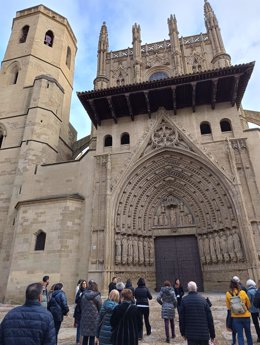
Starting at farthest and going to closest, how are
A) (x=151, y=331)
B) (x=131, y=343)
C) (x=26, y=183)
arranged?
(x=26, y=183)
(x=151, y=331)
(x=131, y=343)

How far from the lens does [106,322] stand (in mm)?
2865

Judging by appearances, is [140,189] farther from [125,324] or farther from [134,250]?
[125,324]

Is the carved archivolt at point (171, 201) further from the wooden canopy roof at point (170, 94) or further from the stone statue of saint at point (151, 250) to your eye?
the wooden canopy roof at point (170, 94)

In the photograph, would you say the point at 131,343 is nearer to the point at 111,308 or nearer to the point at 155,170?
the point at 111,308

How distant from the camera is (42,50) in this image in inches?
728

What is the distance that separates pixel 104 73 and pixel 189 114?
990cm

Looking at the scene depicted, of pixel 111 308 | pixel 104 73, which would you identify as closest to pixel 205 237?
pixel 111 308

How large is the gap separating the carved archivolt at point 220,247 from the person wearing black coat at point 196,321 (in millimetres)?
7006

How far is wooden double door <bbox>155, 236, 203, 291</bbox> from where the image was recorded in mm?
10406

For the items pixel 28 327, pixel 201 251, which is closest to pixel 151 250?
pixel 201 251

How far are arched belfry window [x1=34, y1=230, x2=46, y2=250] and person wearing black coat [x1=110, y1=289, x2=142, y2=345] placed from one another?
8.93 meters

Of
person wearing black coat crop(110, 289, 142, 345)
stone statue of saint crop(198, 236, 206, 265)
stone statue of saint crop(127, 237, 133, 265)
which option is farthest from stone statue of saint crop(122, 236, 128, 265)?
person wearing black coat crop(110, 289, 142, 345)

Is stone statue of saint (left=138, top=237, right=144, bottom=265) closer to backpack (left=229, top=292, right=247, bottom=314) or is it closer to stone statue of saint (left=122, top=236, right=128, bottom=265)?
stone statue of saint (left=122, top=236, right=128, bottom=265)

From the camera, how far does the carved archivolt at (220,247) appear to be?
370 inches
